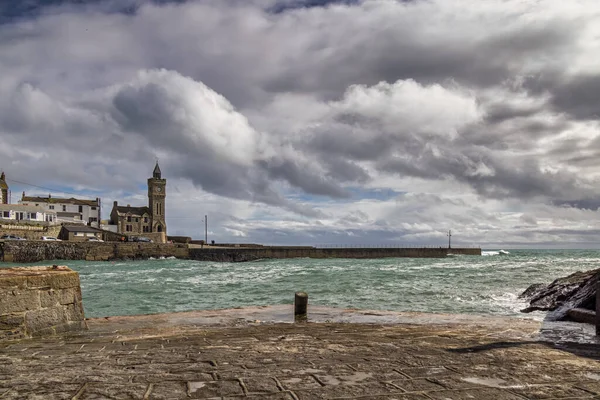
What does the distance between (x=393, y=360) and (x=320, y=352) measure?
0.87m

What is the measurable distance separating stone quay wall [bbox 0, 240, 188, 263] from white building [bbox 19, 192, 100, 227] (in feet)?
87.6

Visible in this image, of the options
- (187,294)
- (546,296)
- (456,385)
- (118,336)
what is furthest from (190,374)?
(187,294)

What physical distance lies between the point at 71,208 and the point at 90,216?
3660mm

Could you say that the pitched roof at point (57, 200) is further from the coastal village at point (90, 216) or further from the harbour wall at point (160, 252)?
the harbour wall at point (160, 252)

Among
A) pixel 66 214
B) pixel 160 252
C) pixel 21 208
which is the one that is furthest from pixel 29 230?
pixel 66 214

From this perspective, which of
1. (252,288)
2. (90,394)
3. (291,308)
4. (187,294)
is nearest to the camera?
(90,394)

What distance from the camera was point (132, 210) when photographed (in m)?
87.1

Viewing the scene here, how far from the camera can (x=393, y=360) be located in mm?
4969

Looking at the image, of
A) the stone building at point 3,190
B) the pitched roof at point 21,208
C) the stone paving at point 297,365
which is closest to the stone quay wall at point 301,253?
the pitched roof at point 21,208

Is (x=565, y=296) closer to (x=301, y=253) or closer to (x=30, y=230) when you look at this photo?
(x=301, y=253)

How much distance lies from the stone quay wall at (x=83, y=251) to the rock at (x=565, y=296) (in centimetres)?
5546

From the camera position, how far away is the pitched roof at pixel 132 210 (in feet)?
282

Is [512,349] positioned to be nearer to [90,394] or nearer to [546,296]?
[90,394]

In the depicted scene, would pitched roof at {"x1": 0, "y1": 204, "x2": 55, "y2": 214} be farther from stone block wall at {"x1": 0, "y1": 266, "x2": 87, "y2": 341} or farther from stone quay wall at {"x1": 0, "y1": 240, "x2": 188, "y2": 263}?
stone block wall at {"x1": 0, "y1": 266, "x2": 87, "y2": 341}
